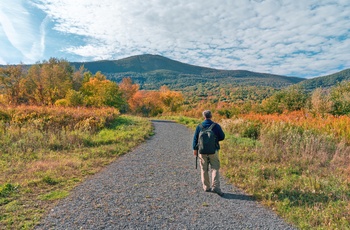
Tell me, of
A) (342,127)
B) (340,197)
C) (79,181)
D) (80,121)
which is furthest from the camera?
(80,121)

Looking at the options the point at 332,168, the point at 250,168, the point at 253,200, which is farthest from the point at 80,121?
the point at 332,168

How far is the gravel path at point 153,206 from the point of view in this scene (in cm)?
Result: 393

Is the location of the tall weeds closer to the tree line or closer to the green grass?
the green grass

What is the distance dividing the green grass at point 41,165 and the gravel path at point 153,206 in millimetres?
416

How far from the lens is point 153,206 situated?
4.57 meters

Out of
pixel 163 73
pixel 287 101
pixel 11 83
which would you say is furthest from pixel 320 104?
pixel 163 73

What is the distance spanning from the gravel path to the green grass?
0.42 meters

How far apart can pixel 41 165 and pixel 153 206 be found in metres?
4.24

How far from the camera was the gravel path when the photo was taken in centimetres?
393

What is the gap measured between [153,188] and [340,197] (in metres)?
4.28

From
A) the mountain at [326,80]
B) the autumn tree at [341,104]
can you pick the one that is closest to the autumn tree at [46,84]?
the autumn tree at [341,104]

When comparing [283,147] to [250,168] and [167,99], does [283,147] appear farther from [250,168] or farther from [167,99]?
[167,99]

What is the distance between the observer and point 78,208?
14.4 ft

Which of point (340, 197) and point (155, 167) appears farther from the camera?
point (155, 167)
